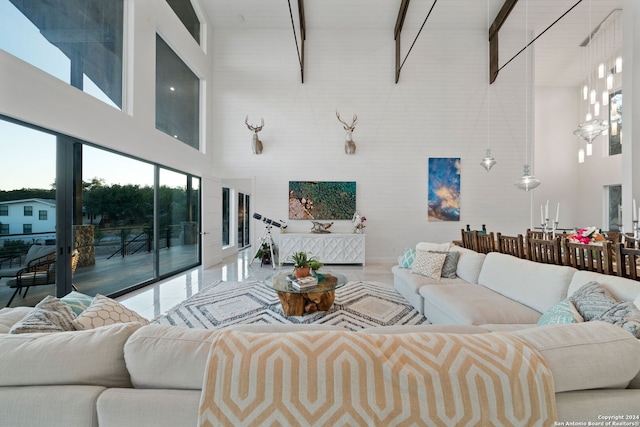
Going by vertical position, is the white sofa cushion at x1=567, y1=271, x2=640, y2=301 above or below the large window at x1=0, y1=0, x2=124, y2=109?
below

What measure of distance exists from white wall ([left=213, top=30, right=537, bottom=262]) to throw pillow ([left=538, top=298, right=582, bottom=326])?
4608 mm

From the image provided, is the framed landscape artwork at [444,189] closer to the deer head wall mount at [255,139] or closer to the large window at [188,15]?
the deer head wall mount at [255,139]

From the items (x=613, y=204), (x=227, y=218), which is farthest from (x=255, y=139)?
(x=613, y=204)

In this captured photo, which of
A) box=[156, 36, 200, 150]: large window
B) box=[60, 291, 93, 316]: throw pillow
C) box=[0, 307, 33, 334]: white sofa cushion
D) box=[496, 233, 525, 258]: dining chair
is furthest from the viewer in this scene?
box=[156, 36, 200, 150]: large window

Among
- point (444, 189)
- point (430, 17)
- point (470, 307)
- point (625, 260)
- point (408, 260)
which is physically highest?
point (430, 17)

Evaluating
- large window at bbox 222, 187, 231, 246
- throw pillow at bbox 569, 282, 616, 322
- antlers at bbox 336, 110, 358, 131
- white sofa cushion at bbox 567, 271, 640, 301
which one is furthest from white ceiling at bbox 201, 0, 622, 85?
throw pillow at bbox 569, 282, 616, 322

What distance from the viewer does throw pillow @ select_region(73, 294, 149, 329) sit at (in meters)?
1.22

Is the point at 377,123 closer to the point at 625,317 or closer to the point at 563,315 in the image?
the point at 563,315

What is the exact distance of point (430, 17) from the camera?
19.4 ft

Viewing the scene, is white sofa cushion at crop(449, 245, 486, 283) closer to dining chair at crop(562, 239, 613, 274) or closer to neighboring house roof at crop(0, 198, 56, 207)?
dining chair at crop(562, 239, 613, 274)

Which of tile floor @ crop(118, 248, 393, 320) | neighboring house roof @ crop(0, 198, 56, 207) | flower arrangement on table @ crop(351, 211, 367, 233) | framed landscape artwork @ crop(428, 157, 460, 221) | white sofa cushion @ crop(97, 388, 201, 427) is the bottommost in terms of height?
tile floor @ crop(118, 248, 393, 320)

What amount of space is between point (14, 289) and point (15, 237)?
0.54 metres

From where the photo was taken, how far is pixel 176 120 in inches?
200

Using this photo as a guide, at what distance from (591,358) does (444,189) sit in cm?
588
